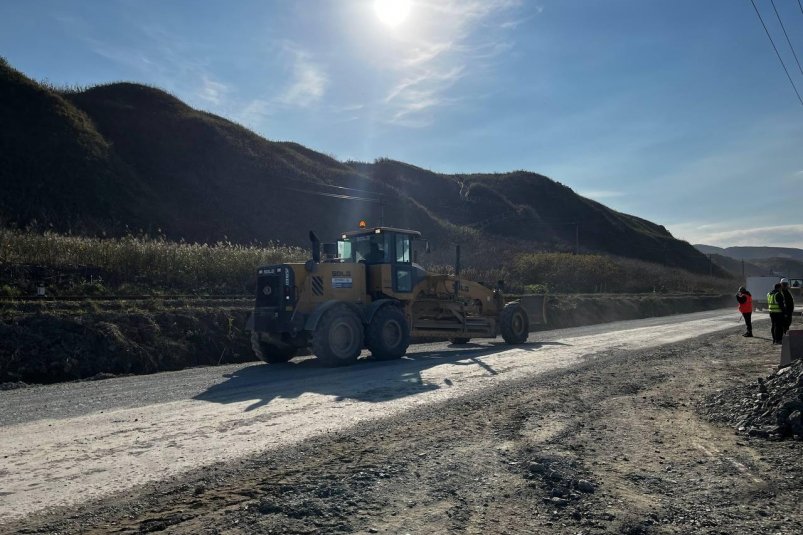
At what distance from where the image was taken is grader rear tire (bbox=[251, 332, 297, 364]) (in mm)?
13516

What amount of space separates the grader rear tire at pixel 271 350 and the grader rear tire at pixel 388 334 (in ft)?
6.39

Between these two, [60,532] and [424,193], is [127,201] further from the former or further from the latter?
[424,193]

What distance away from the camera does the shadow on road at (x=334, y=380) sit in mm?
8992

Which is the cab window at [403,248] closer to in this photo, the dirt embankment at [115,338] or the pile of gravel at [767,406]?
the dirt embankment at [115,338]

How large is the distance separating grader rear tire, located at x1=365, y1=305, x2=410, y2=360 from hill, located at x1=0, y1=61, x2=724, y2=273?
72.7ft

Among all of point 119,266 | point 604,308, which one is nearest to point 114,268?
point 119,266

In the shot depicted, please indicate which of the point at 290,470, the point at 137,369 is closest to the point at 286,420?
the point at 290,470

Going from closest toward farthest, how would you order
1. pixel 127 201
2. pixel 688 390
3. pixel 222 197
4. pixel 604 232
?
pixel 688 390, pixel 127 201, pixel 222 197, pixel 604 232

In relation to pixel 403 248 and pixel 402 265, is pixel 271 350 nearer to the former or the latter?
pixel 402 265

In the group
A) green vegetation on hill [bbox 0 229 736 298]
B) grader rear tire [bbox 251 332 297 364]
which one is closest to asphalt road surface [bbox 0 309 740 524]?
grader rear tire [bbox 251 332 297 364]

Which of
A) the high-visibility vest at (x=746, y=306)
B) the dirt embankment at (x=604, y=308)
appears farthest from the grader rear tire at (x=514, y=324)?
the dirt embankment at (x=604, y=308)

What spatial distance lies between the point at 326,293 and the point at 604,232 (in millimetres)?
97960

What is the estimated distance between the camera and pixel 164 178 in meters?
46.9

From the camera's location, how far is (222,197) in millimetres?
47938
